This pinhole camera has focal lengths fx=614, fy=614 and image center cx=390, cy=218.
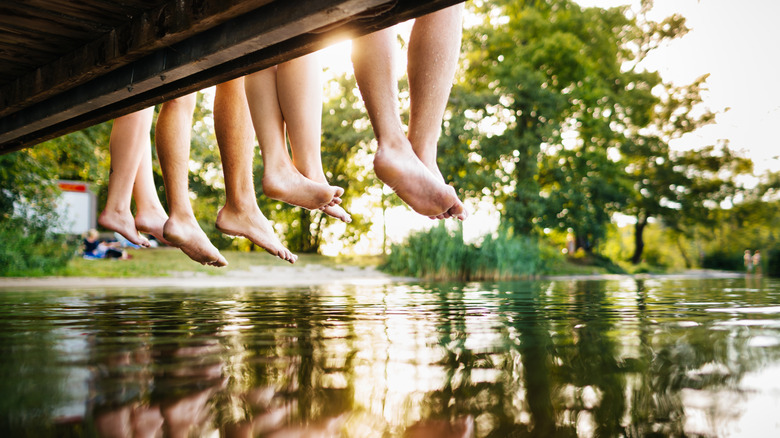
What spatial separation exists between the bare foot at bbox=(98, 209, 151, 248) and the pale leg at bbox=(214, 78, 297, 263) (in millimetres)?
593

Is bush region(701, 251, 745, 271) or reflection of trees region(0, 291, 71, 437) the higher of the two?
reflection of trees region(0, 291, 71, 437)

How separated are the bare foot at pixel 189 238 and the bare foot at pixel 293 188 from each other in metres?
0.54

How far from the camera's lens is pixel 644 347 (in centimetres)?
129

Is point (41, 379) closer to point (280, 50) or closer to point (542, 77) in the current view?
point (280, 50)

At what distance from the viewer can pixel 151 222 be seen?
2.91 metres

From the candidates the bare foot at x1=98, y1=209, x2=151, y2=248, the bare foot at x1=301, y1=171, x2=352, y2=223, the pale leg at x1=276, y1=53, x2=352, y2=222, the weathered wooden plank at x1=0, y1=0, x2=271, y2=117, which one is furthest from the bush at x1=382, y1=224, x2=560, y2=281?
the pale leg at x1=276, y1=53, x2=352, y2=222

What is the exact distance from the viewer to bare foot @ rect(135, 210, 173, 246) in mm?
2904

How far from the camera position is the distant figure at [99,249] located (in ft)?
42.2

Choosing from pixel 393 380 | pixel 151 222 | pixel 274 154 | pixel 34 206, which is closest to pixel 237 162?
pixel 274 154

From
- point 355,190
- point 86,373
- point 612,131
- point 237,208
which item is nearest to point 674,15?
point 612,131

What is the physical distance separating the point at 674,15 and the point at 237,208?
1931cm

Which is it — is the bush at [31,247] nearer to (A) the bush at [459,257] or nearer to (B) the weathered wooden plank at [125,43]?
(A) the bush at [459,257]

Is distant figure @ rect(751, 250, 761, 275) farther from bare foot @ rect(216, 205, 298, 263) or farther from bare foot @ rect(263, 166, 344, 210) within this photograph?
bare foot @ rect(263, 166, 344, 210)

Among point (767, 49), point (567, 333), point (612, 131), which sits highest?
point (767, 49)
